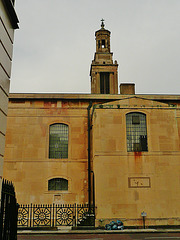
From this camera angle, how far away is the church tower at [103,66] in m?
49.0

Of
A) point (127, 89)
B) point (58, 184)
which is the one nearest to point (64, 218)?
point (58, 184)

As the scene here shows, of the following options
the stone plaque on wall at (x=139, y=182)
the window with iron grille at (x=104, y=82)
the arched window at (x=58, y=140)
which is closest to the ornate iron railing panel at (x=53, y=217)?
the stone plaque on wall at (x=139, y=182)

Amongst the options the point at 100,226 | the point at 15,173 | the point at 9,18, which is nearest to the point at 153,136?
the point at 100,226

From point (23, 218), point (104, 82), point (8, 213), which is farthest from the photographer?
point (104, 82)

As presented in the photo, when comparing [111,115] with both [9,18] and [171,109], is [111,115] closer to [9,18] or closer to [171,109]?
[171,109]

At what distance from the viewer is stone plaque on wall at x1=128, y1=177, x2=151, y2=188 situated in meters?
20.0

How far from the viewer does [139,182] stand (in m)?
20.1

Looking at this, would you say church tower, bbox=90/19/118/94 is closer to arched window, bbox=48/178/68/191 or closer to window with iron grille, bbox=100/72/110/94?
window with iron grille, bbox=100/72/110/94

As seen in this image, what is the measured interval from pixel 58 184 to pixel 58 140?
4040 millimetres

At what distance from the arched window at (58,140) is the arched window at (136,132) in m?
6.43

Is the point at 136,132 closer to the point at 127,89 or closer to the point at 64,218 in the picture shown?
the point at 127,89

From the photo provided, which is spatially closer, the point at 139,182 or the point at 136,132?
the point at 139,182

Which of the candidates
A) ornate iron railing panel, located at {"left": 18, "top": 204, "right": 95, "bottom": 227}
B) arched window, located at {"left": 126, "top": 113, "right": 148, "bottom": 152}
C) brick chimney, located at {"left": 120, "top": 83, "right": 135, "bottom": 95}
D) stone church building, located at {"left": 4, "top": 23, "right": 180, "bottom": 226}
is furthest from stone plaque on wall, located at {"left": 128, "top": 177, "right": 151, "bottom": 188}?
brick chimney, located at {"left": 120, "top": 83, "right": 135, "bottom": 95}

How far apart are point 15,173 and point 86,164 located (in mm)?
6400
